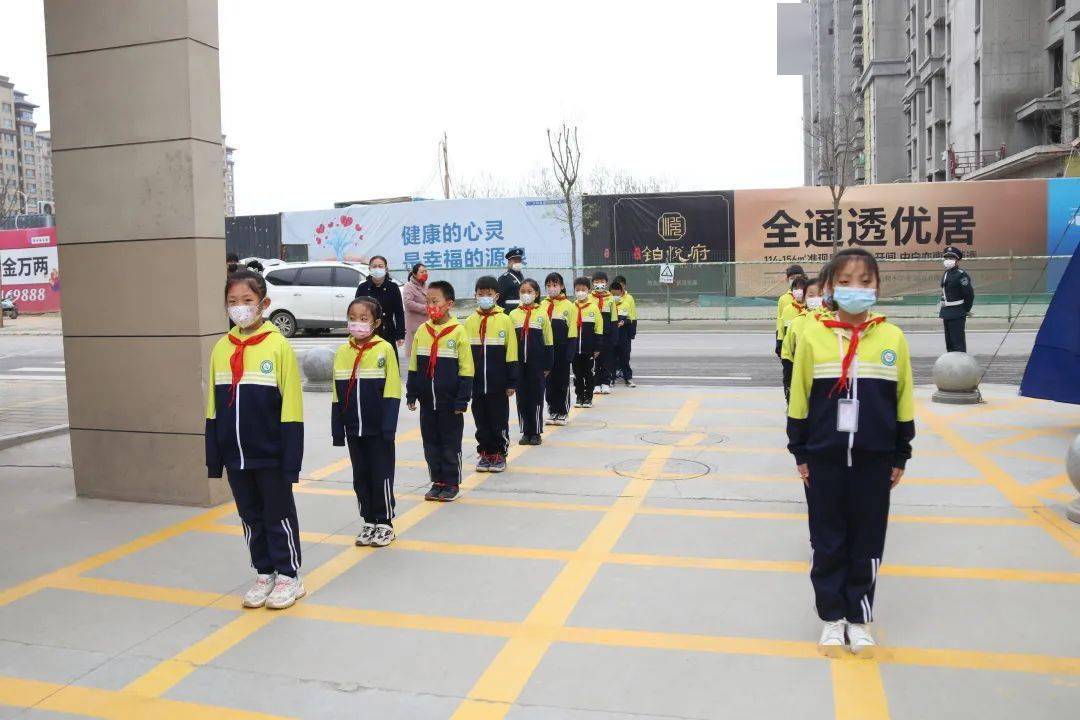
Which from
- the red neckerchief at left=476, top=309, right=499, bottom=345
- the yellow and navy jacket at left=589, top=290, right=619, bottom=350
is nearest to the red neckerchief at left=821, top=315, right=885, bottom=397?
the red neckerchief at left=476, top=309, right=499, bottom=345

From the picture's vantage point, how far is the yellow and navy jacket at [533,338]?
Answer: 870cm

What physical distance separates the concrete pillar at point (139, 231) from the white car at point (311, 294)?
52.3 ft

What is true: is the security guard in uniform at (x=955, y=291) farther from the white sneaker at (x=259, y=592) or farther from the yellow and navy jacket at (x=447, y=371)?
the white sneaker at (x=259, y=592)

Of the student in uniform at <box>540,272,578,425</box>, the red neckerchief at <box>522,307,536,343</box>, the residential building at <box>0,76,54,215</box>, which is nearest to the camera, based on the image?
the red neckerchief at <box>522,307,536,343</box>

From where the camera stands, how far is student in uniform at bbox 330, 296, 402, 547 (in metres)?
5.64

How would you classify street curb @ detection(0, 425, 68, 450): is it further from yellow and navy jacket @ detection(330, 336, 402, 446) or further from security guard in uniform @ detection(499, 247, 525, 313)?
yellow and navy jacket @ detection(330, 336, 402, 446)

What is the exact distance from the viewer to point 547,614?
4617mm

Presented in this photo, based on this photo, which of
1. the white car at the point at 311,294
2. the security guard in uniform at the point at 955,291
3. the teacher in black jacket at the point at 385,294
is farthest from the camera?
the white car at the point at 311,294

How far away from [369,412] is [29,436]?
19.2 feet

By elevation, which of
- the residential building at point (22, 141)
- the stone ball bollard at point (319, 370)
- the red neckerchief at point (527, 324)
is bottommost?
the stone ball bollard at point (319, 370)

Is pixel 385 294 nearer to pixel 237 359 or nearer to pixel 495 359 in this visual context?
pixel 495 359

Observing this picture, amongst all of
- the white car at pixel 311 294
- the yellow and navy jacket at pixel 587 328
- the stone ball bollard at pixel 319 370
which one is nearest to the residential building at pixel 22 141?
the white car at pixel 311 294

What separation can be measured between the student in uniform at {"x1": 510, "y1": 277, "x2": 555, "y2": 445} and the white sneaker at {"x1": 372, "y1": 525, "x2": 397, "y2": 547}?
307cm

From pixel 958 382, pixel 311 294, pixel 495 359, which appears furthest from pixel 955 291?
pixel 311 294
